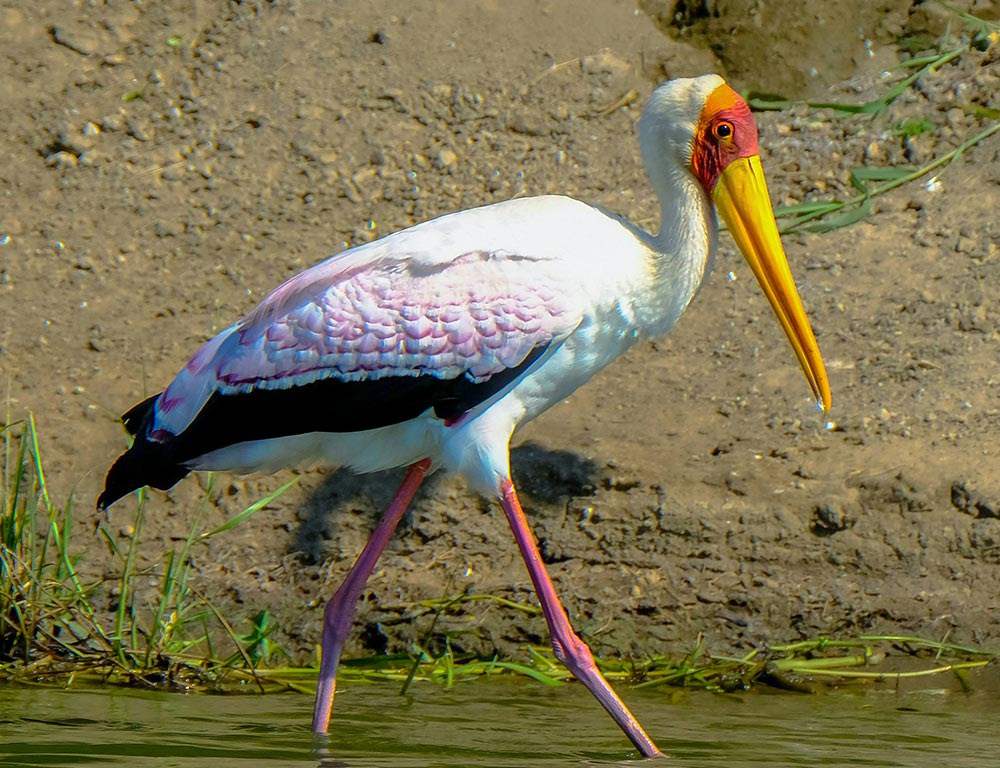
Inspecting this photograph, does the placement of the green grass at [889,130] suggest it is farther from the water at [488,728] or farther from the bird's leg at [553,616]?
the bird's leg at [553,616]

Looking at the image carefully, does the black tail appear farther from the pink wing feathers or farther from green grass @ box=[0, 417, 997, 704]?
green grass @ box=[0, 417, 997, 704]

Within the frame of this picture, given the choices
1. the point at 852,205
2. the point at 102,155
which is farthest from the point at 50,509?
the point at 852,205

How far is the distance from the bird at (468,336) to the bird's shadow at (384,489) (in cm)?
104

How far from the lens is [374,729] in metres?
4.52

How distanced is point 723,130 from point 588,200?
3.01 metres

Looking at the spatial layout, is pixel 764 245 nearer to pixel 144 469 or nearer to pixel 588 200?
pixel 144 469

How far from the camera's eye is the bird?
4359 millimetres

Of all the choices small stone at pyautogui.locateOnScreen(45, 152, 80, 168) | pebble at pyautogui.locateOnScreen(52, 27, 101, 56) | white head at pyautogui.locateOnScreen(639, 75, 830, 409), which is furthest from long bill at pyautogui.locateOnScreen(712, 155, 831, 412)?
pebble at pyautogui.locateOnScreen(52, 27, 101, 56)

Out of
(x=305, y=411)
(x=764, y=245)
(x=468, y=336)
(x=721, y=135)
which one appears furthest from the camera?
(x=764, y=245)

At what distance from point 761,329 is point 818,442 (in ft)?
2.89

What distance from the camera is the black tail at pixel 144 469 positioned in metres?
4.54

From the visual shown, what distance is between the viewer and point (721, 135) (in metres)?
4.59

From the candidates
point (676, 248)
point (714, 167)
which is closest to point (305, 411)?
point (676, 248)

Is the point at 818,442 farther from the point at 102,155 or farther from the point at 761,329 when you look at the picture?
the point at 102,155
